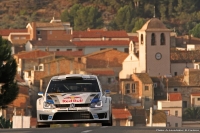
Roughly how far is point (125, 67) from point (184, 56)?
7085 millimetres

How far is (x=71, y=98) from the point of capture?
24984 millimetres

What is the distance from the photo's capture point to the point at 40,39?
13800 centimetres

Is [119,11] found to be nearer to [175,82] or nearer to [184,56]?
[184,56]

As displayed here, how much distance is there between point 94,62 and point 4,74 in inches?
2511

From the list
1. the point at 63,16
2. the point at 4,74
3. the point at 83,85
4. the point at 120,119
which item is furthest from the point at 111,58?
the point at 83,85

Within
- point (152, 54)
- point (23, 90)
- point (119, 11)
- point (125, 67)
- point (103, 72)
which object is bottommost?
point (125, 67)

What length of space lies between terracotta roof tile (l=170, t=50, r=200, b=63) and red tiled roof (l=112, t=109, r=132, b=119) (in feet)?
111

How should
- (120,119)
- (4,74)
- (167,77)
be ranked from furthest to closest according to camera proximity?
1. (167,77)
2. (120,119)
3. (4,74)

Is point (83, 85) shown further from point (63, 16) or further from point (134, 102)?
point (63, 16)

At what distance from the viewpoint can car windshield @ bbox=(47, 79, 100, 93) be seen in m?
25.6

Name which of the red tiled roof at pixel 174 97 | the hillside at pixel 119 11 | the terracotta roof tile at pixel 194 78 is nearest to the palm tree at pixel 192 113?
the red tiled roof at pixel 174 97

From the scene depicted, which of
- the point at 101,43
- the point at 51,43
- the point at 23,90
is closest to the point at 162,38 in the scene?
the point at 51,43

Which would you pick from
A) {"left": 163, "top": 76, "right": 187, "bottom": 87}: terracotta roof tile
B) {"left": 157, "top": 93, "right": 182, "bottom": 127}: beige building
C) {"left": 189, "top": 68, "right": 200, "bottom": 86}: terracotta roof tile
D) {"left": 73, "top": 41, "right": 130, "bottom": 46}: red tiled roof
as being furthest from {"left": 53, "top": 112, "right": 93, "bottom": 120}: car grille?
{"left": 73, "top": 41, "right": 130, "bottom": 46}: red tiled roof

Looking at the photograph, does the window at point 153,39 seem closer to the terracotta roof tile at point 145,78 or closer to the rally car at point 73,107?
the terracotta roof tile at point 145,78
